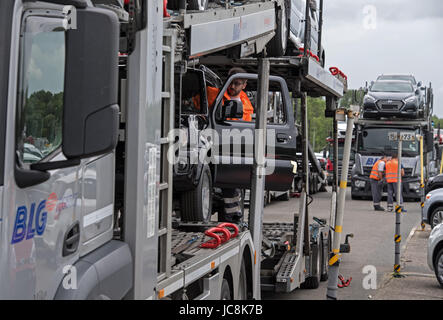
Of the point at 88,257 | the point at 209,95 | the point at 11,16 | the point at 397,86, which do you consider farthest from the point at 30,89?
the point at 397,86

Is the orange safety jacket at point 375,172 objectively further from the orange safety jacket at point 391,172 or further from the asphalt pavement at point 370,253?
the asphalt pavement at point 370,253

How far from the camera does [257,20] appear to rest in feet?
21.6

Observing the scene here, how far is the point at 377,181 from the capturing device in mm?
24266

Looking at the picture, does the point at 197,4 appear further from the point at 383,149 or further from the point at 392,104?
A: the point at 392,104

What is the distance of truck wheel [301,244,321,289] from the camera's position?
400 inches

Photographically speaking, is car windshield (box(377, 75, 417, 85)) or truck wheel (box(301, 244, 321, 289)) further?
car windshield (box(377, 75, 417, 85))

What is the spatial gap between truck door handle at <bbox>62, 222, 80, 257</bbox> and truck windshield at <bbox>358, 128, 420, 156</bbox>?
24408 millimetres

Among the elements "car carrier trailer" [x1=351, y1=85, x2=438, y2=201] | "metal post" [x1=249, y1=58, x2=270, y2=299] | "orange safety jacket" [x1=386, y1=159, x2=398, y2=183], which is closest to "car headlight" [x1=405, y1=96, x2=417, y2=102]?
"car carrier trailer" [x1=351, y1=85, x2=438, y2=201]

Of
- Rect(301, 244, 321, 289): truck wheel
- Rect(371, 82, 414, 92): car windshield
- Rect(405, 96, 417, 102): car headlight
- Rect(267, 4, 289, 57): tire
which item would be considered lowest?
Rect(301, 244, 321, 289): truck wheel

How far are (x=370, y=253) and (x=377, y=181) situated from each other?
10192mm

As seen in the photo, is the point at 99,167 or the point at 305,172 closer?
the point at 99,167

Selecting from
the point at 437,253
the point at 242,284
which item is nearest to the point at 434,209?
the point at 437,253

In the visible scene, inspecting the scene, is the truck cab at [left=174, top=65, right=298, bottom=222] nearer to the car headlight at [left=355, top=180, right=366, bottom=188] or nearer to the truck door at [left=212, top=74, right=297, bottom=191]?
the truck door at [left=212, top=74, right=297, bottom=191]

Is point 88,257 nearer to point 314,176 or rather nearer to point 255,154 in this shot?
point 255,154
